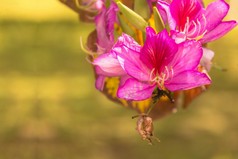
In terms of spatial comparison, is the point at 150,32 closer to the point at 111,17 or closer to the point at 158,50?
the point at 158,50

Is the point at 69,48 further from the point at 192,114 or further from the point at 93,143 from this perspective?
the point at 192,114

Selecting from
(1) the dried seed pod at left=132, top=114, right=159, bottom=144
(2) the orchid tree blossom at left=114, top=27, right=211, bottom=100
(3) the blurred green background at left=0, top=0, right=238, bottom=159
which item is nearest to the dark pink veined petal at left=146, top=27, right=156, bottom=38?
(2) the orchid tree blossom at left=114, top=27, right=211, bottom=100

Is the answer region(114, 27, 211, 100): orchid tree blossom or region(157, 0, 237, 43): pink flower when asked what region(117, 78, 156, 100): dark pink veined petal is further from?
region(157, 0, 237, 43): pink flower

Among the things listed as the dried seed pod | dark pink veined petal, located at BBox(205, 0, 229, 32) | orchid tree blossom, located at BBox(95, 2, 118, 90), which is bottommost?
the dried seed pod

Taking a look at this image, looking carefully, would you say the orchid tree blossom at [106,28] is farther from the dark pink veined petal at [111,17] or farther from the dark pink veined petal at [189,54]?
the dark pink veined petal at [189,54]

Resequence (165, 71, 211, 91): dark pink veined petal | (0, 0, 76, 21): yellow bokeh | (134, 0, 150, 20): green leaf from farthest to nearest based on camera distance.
→ (0, 0, 76, 21): yellow bokeh → (134, 0, 150, 20): green leaf → (165, 71, 211, 91): dark pink veined petal

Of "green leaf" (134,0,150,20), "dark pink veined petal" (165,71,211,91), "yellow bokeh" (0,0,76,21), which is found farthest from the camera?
"yellow bokeh" (0,0,76,21)

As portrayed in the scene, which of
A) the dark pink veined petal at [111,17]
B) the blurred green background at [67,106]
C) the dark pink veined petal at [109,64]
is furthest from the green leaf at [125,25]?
the blurred green background at [67,106]
